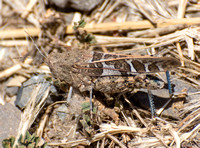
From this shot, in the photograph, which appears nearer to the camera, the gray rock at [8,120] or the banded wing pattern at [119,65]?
the banded wing pattern at [119,65]

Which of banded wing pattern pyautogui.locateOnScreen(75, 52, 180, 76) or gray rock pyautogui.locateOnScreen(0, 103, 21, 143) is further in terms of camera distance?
gray rock pyautogui.locateOnScreen(0, 103, 21, 143)

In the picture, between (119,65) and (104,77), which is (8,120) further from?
(119,65)

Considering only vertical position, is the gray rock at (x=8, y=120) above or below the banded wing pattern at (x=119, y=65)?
below

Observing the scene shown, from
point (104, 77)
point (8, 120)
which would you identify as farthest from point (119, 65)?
point (8, 120)

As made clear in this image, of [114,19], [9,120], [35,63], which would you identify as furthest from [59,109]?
[114,19]

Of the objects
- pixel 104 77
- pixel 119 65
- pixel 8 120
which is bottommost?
pixel 8 120

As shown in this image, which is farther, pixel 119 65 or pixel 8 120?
pixel 8 120

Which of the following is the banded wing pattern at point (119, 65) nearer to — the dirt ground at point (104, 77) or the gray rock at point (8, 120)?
the dirt ground at point (104, 77)

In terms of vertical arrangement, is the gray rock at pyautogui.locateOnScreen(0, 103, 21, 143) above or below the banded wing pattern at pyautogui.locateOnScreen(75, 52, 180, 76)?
below

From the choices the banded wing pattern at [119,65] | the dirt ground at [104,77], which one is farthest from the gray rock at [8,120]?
the banded wing pattern at [119,65]

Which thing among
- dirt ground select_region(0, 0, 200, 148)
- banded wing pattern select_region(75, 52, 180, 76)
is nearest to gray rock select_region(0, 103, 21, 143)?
dirt ground select_region(0, 0, 200, 148)

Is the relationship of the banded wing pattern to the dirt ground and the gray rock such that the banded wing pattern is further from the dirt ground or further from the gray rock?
the gray rock
